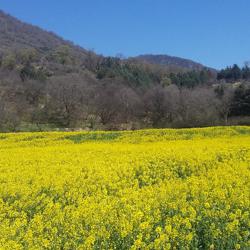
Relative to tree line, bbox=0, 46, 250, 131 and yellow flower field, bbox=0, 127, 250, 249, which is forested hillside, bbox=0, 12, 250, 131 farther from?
yellow flower field, bbox=0, 127, 250, 249

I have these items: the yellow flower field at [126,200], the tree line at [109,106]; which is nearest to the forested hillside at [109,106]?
the tree line at [109,106]

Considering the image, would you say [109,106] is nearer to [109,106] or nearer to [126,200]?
[109,106]

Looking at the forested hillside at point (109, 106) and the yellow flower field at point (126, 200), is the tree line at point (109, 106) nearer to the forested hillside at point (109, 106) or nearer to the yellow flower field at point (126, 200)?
the forested hillside at point (109, 106)

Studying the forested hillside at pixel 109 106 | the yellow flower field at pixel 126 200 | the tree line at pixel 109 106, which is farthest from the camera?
the forested hillside at pixel 109 106

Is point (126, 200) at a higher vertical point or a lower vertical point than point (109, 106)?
lower

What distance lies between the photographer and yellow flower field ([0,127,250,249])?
7.67 metres

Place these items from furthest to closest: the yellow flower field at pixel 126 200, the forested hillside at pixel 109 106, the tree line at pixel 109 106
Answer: the forested hillside at pixel 109 106, the tree line at pixel 109 106, the yellow flower field at pixel 126 200

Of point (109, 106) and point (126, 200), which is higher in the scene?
point (109, 106)

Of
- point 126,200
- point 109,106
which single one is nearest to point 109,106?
point 109,106

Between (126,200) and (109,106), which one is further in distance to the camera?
(109,106)

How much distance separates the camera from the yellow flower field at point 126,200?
7.67m

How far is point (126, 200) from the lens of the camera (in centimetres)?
1002

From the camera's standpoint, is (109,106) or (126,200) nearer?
(126,200)

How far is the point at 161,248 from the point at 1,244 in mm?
2387
